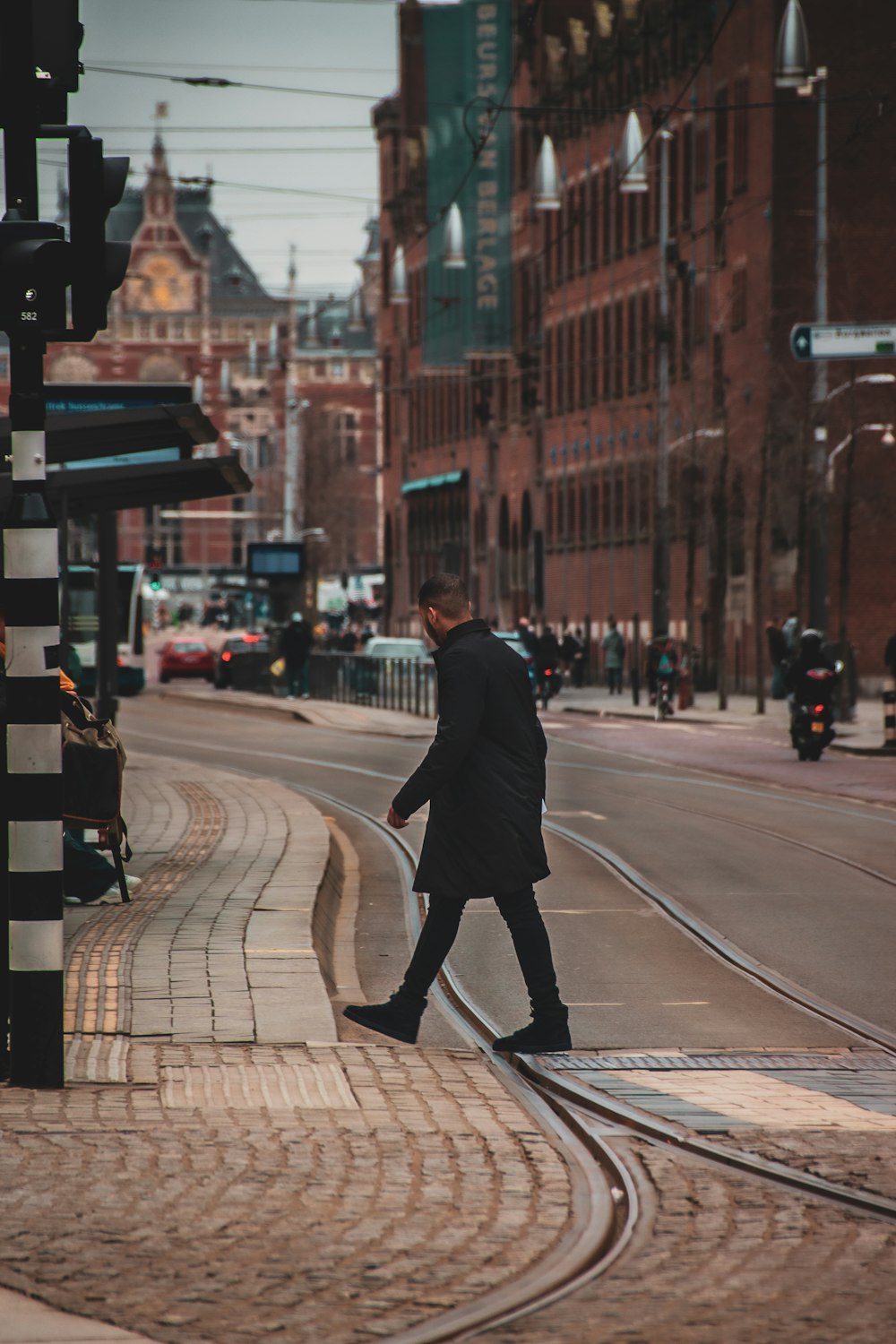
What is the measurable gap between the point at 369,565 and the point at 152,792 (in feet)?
375

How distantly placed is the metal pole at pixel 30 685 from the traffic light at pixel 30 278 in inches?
Answer: 2.5

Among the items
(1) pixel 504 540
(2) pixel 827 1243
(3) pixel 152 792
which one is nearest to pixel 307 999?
(2) pixel 827 1243

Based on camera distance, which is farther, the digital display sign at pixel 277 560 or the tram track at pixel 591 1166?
the digital display sign at pixel 277 560

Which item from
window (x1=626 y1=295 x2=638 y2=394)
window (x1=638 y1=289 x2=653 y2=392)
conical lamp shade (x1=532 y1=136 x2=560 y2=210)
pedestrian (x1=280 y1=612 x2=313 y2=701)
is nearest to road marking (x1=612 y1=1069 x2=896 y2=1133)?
conical lamp shade (x1=532 y1=136 x2=560 y2=210)

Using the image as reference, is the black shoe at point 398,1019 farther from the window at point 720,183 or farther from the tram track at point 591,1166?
the window at point 720,183

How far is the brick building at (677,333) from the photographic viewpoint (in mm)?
46375

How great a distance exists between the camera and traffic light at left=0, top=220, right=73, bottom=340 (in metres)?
7.04

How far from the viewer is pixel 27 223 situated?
7059 mm

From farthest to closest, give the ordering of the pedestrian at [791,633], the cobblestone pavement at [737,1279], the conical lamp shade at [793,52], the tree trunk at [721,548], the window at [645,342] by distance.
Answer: the window at [645,342], the pedestrian at [791,633], the tree trunk at [721,548], the conical lamp shade at [793,52], the cobblestone pavement at [737,1279]

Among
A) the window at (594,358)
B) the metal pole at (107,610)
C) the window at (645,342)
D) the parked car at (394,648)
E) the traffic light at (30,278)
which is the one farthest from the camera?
the window at (594,358)

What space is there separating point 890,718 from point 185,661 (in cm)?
3653

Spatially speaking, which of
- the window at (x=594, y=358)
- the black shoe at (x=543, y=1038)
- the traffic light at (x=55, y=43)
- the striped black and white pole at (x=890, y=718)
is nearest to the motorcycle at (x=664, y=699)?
the striped black and white pole at (x=890, y=718)

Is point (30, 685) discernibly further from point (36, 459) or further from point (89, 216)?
point (89, 216)

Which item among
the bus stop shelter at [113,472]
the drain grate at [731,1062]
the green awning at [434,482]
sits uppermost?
the green awning at [434,482]
